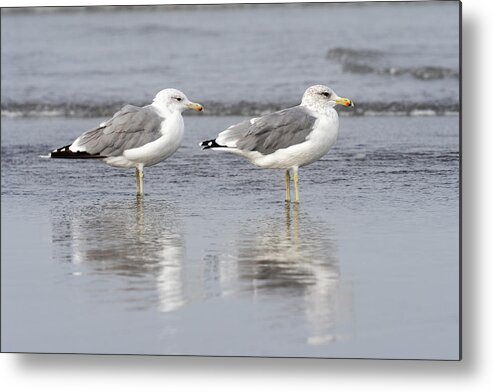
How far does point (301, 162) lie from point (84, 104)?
10.4ft

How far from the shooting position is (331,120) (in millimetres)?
9172

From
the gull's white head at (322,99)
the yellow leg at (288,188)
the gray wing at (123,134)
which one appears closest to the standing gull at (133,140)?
the gray wing at (123,134)

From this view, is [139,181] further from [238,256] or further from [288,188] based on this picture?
[238,256]

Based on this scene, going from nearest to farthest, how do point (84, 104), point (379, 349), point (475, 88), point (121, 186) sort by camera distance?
point (379, 349) → point (475, 88) → point (121, 186) → point (84, 104)

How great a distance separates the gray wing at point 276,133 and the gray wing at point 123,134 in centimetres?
73

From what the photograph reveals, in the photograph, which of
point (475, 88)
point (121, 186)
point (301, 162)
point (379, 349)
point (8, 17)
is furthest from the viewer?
point (121, 186)

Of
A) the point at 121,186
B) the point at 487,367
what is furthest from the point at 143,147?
the point at 487,367

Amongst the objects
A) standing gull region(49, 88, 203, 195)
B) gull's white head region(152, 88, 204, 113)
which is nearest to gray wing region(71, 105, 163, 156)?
standing gull region(49, 88, 203, 195)

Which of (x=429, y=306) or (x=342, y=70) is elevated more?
(x=342, y=70)

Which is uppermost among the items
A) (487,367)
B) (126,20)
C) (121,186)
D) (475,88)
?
(126,20)

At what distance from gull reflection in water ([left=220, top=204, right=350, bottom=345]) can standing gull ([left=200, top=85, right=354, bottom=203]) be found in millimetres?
677

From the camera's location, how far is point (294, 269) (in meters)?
7.36

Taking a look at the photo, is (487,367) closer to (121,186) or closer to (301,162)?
(301,162)

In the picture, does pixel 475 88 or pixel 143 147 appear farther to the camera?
pixel 143 147
